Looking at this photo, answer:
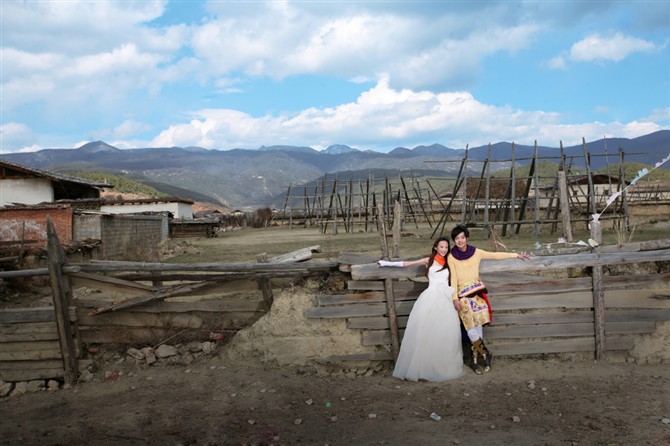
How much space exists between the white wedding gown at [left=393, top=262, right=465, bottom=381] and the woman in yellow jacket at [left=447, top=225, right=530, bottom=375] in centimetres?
10

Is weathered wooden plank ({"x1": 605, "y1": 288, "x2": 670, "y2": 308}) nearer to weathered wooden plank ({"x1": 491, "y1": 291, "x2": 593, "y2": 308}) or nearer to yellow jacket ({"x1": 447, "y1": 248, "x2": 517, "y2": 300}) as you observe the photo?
weathered wooden plank ({"x1": 491, "y1": 291, "x2": 593, "y2": 308})

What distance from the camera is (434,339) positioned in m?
4.68

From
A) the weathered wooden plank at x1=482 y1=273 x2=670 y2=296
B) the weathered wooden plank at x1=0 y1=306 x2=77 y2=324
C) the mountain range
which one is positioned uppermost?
the mountain range

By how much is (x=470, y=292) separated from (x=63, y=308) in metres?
4.22

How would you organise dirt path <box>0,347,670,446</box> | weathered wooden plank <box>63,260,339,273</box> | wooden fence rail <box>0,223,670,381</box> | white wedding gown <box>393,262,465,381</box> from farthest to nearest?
weathered wooden plank <box>63,260,339,273</box> → wooden fence rail <box>0,223,670,381</box> → white wedding gown <box>393,262,465,381</box> → dirt path <box>0,347,670,446</box>

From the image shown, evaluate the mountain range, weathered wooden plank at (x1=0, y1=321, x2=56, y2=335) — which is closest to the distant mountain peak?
the mountain range

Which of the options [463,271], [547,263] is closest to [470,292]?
[463,271]

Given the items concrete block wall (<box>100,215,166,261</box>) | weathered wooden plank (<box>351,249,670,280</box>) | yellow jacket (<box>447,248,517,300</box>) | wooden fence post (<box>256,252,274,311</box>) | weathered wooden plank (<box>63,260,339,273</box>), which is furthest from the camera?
concrete block wall (<box>100,215,166,261</box>)

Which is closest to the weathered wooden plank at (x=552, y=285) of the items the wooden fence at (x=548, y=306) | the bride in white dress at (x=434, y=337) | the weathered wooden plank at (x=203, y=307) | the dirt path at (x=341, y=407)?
the wooden fence at (x=548, y=306)

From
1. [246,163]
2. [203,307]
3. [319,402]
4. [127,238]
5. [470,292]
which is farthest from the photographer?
[246,163]

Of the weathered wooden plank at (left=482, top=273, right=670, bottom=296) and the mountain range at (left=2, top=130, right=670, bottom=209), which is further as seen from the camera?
the mountain range at (left=2, top=130, right=670, bottom=209)

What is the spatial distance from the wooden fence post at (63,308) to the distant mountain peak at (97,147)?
192 m

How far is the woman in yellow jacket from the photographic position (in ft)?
15.6

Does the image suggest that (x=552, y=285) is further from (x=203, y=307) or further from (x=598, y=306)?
(x=203, y=307)
